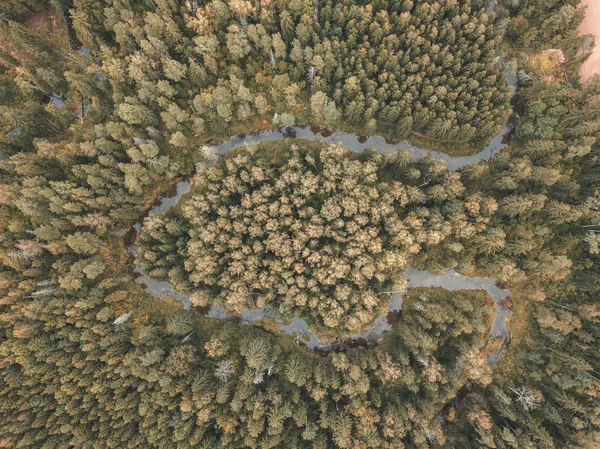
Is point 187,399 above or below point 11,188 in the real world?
below

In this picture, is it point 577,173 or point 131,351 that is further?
point 577,173

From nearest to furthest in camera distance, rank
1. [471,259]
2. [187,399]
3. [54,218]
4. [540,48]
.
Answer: [187,399] → [54,218] → [471,259] → [540,48]

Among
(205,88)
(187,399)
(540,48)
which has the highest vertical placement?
(540,48)

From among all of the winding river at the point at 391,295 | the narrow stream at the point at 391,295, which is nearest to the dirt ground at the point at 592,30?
the narrow stream at the point at 391,295

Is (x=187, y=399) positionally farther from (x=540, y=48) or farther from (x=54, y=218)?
(x=540, y=48)

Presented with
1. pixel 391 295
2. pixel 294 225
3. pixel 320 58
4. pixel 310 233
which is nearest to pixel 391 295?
pixel 391 295

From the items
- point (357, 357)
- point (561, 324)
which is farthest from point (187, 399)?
point (561, 324)

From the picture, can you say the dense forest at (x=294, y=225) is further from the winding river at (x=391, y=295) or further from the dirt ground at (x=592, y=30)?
the dirt ground at (x=592, y=30)
